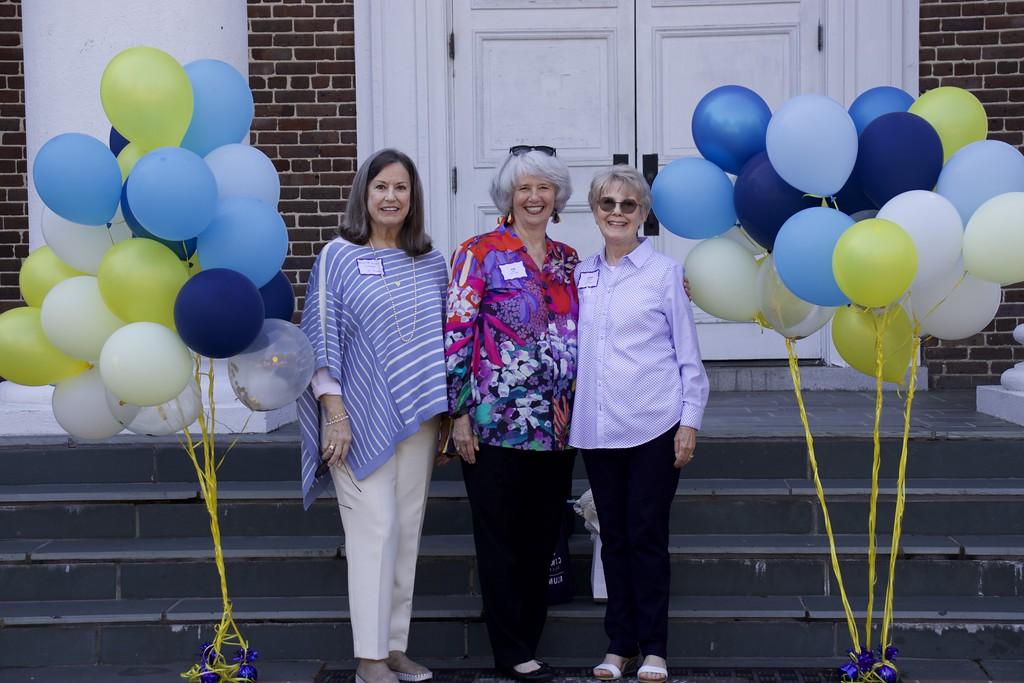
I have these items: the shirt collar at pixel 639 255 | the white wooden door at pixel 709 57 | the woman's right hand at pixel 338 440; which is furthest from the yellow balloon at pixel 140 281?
the white wooden door at pixel 709 57

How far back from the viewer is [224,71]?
3635 millimetres

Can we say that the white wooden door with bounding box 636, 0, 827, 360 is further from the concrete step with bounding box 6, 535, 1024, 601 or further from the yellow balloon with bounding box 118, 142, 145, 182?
the yellow balloon with bounding box 118, 142, 145, 182

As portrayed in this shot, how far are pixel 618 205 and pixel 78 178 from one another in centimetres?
162

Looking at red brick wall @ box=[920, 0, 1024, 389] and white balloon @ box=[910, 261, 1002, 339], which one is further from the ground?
red brick wall @ box=[920, 0, 1024, 389]

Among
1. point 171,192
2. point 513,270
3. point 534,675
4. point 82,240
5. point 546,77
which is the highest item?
point 546,77

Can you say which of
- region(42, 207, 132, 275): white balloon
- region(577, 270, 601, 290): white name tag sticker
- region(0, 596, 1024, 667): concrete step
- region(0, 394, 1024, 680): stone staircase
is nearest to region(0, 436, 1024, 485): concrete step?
region(0, 394, 1024, 680): stone staircase

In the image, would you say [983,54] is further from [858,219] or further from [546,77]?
[858,219]

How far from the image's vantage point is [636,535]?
3.93 meters

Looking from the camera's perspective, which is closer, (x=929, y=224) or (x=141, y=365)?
(x=141, y=365)

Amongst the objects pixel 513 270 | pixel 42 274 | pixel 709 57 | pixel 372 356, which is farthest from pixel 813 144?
pixel 709 57

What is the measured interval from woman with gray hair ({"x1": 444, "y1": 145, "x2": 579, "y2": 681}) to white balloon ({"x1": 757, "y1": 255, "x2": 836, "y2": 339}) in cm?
61

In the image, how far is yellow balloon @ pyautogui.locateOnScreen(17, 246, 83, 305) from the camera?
367 cm

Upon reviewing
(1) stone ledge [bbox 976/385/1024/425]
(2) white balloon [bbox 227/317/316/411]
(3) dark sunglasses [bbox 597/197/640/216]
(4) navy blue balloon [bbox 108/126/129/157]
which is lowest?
(1) stone ledge [bbox 976/385/1024/425]

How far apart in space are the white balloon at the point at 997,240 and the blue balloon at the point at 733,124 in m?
0.70
